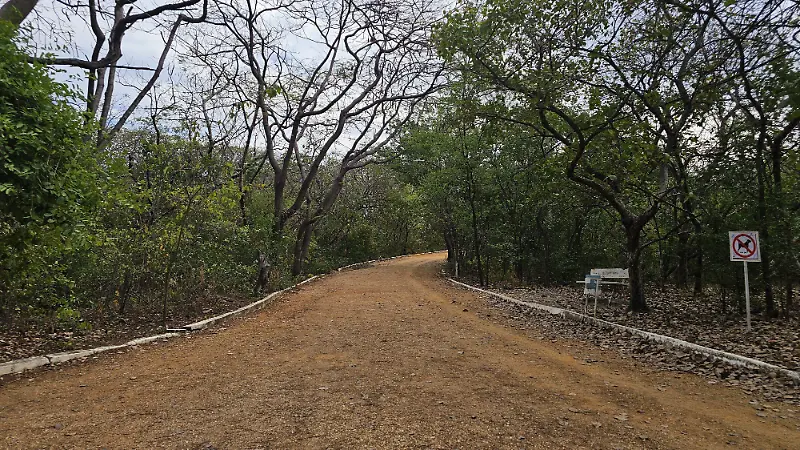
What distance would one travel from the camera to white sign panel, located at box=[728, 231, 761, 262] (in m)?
7.39

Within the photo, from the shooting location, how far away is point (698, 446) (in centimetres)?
378

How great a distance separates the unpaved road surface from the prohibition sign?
2.65 metres

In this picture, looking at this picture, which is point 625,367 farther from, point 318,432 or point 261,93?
point 261,93

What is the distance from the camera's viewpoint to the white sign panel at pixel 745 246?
7395 mm

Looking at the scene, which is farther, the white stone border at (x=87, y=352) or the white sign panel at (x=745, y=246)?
the white sign panel at (x=745, y=246)

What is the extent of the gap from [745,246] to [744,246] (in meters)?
0.01

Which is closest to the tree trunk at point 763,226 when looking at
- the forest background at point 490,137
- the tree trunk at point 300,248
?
the forest background at point 490,137

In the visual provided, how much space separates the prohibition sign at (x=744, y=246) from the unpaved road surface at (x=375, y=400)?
2652mm

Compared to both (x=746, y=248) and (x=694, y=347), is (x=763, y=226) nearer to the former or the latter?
(x=746, y=248)

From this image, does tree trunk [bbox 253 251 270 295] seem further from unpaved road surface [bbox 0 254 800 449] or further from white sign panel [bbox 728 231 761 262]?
white sign panel [bbox 728 231 761 262]

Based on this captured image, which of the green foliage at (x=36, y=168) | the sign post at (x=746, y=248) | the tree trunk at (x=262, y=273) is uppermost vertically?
the green foliage at (x=36, y=168)

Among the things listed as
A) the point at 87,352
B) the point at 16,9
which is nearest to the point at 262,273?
the point at 87,352

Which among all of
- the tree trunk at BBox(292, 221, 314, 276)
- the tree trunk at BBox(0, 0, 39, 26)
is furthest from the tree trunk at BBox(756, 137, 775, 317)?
the tree trunk at BBox(292, 221, 314, 276)

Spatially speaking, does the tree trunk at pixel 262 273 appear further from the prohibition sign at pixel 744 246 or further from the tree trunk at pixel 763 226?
the tree trunk at pixel 763 226
